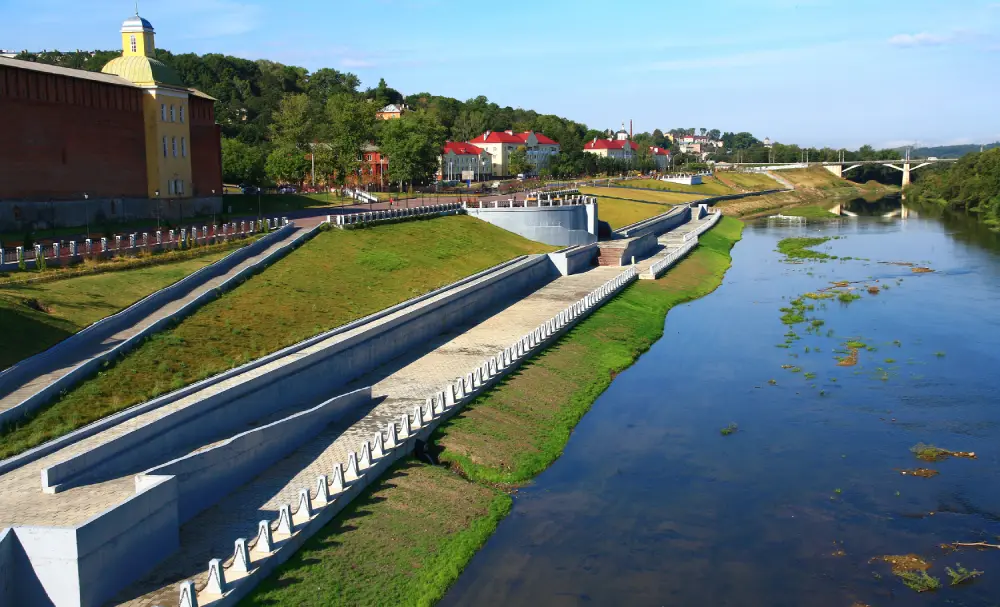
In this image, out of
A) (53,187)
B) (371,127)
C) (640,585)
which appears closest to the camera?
(640,585)

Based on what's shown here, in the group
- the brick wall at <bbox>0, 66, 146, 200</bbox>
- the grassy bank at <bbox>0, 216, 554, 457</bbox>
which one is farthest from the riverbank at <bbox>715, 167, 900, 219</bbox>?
the brick wall at <bbox>0, 66, 146, 200</bbox>

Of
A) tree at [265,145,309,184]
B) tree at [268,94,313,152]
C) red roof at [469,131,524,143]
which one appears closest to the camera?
tree at [265,145,309,184]

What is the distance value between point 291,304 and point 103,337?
814 cm

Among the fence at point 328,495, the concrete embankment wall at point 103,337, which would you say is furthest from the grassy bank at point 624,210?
the fence at point 328,495

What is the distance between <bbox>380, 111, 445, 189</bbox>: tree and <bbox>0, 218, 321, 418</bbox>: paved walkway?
4624cm

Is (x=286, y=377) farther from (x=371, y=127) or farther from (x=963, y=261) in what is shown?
(x=371, y=127)

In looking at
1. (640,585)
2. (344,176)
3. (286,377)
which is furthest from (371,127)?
(640,585)

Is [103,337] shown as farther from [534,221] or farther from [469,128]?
[469,128]

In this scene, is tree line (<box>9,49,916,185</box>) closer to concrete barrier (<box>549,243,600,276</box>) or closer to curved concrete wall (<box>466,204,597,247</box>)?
curved concrete wall (<box>466,204,597,247</box>)

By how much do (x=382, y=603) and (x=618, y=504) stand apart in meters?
7.63

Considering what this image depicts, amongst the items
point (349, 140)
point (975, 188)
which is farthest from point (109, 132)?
point (975, 188)

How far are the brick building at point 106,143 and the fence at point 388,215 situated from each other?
10094mm

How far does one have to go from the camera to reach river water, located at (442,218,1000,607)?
58.7 ft

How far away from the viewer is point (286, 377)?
80.1ft
